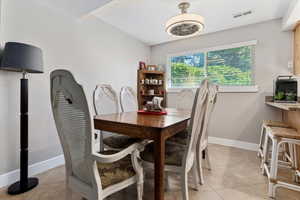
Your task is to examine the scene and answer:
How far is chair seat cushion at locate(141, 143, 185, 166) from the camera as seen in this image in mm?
1305

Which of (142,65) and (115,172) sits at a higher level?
(142,65)

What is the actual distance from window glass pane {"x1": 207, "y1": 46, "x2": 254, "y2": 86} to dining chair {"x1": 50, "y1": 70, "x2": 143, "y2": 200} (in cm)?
279

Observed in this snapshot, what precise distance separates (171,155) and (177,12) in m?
2.29

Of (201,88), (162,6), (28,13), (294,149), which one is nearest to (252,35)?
(162,6)

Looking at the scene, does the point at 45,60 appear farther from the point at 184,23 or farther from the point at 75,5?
the point at 184,23

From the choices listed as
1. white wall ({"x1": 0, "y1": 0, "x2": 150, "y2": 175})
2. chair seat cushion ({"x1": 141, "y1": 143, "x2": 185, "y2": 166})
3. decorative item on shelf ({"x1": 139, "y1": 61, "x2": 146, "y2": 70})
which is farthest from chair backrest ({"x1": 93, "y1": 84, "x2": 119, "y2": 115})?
decorative item on shelf ({"x1": 139, "y1": 61, "x2": 146, "y2": 70})

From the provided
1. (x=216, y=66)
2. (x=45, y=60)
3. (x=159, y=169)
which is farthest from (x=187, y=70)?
(x=159, y=169)

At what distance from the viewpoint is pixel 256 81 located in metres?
2.81

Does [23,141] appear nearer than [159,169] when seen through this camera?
No

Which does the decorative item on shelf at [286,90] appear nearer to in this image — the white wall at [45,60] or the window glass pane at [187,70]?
the window glass pane at [187,70]

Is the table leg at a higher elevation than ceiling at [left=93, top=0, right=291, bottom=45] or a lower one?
lower

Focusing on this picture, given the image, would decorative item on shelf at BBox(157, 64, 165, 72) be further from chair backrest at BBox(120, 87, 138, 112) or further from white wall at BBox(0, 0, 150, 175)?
chair backrest at BBox(120, 87, 138, 112)

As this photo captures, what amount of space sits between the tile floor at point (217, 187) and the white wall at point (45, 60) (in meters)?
0.44

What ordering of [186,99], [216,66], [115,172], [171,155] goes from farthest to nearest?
[216,66] < [186,99] < [171,155] < [115,172]
